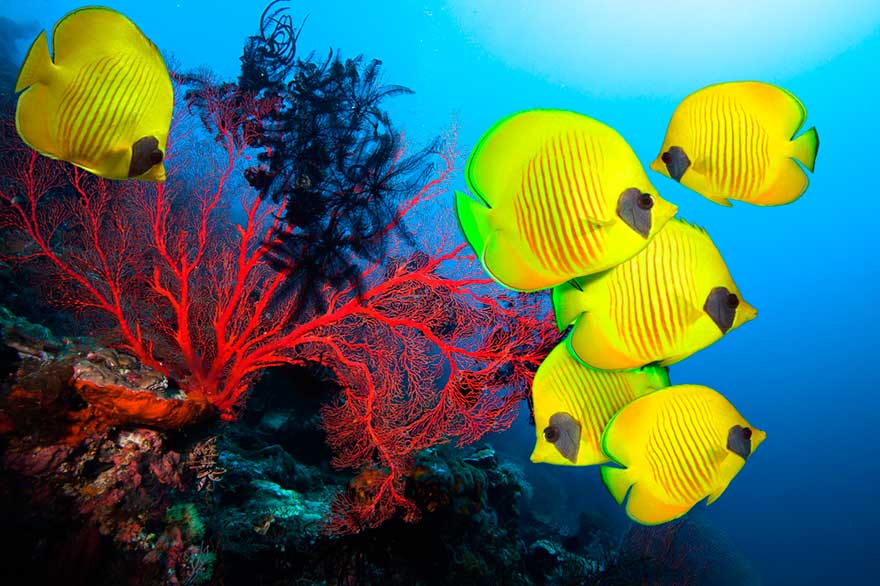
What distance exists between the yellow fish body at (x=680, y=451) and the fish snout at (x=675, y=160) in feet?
2.26

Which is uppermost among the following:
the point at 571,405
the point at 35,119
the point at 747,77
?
the point at 747,77

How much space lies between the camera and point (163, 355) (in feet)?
14.1

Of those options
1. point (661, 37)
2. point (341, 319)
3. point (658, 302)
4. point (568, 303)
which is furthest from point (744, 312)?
point (661, 37)

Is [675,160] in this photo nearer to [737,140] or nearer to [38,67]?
[737,140]

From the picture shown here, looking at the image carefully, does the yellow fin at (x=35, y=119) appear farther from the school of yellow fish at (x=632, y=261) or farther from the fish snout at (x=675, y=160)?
the fish snout at (x=675, y=160)

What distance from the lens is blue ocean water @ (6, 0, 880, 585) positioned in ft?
203

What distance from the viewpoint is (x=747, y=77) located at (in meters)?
74.2

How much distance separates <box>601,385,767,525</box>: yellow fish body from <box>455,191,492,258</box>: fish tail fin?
0.83m

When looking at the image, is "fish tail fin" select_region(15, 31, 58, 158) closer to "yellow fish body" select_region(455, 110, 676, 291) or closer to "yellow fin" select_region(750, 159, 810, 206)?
"yellow fish body" select_region(455, 110, 676, 291)

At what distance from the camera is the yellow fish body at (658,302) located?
1.11 m

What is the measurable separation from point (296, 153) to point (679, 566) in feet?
30.3

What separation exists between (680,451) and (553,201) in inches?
39.4

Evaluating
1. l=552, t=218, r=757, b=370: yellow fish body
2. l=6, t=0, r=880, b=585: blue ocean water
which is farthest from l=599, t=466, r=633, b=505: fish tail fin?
l=6, t=0, r=880, b=585: blue ocean water

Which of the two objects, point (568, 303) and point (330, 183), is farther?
point (330, 183)
